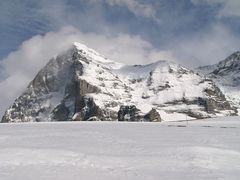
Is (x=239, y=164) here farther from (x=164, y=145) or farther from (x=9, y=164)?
(x=9, y=164)

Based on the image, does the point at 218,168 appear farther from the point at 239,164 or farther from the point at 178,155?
the point at 178,155

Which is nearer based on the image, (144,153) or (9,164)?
(9,164)

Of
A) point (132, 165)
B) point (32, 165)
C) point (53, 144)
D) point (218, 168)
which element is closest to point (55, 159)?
point (32, 165)

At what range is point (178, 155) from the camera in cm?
2369

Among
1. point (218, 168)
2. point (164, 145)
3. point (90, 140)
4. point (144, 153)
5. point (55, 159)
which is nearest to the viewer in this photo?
point (218, 168)

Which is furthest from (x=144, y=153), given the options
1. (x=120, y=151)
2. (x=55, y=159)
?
(x=55, y=159)

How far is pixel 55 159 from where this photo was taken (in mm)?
22344

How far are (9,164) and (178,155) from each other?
928cm

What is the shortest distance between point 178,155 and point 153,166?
3.32 meters

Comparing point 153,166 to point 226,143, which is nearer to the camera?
point 153,166

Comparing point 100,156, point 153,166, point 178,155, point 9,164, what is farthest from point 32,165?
point 178,155

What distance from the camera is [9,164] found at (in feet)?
69.8

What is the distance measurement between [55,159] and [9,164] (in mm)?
2429

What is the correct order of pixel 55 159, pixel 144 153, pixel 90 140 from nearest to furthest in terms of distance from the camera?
pixel 55 159, pixel 144 153, pixel 90 140
